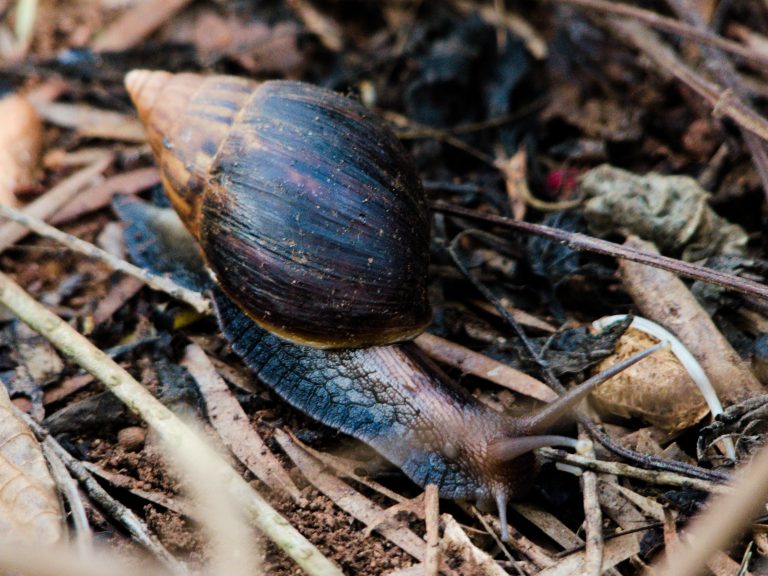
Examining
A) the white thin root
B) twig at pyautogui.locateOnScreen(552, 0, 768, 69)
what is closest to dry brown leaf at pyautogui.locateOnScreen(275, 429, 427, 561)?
the white thin root

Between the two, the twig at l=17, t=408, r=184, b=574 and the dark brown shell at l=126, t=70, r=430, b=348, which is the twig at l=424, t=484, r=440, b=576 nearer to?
the dark brown shell at l=126, t=70, r=430, b=348

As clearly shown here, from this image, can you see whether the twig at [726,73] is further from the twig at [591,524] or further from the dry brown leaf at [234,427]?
the dry brown leaf at [234,427]

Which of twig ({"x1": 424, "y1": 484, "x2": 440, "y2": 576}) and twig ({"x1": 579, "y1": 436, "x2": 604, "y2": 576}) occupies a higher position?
twig ({"x1": 424, "y1": 484, "x2": 440, "y2": 576})

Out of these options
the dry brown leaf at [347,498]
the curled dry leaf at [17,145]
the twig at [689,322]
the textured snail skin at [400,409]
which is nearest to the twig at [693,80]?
the twig at [689,322]

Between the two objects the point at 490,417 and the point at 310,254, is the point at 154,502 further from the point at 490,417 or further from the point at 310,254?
the point at 490,417

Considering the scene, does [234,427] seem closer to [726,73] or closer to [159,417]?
[159,417]

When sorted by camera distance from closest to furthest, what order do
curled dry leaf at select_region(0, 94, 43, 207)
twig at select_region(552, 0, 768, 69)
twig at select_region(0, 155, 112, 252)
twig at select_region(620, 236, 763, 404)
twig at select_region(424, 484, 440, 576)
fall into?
twig at select_region(424, 484, 440, 576) < twig at select_region(620, 236, 763, 404) < twig at select_region(552, 0, 768, 69) < twig at select_region(0, 155, 112, 252) < curled dry leaf at select_region(0, 94, 43, 207)

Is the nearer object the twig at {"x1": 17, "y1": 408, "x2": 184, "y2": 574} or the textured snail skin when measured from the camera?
the twig at {"x1": 17, "y1": 408, "x2": 184, "y2": 574}
